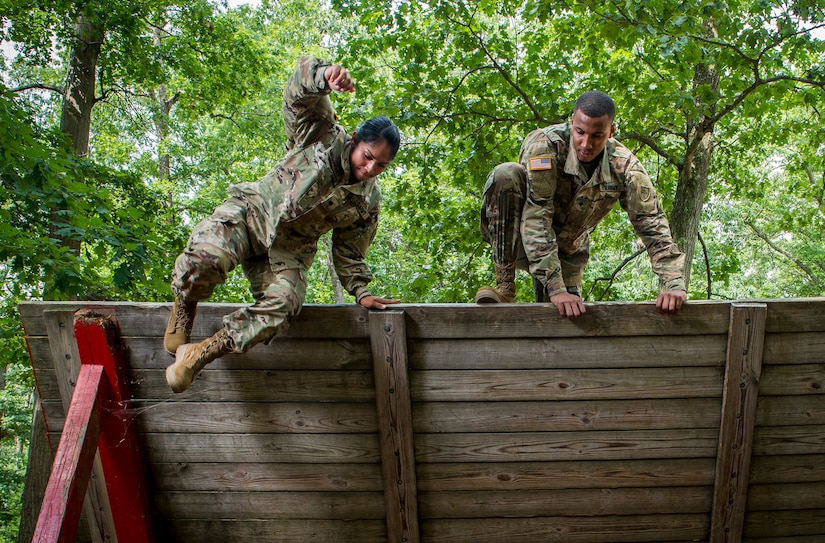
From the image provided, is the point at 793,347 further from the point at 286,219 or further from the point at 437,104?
the point at 437,104

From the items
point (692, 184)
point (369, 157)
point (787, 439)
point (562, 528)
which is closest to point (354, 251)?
point (369, 157)

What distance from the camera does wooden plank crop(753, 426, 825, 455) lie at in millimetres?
2816

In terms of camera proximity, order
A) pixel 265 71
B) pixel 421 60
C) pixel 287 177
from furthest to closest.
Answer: pixel 265 71 → pixel 421 60 → pixel 287 177

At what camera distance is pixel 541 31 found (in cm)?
727

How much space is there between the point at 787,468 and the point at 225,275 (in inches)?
107

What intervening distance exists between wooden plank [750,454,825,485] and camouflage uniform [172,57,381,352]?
202cm

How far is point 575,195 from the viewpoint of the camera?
3.08 metres

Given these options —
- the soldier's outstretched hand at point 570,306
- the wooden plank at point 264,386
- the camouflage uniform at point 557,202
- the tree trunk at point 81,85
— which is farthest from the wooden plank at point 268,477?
the tree trunk at point 81,85

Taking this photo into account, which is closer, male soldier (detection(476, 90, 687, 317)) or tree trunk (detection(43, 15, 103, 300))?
male soldier (detection(476, 90, 687, 317))

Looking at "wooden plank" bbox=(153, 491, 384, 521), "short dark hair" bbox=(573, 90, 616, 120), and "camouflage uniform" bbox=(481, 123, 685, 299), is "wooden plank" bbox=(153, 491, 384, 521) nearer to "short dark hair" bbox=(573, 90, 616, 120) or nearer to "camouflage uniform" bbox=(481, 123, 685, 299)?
"camouflage uniform" bbox=(481, 123, 685, 299)

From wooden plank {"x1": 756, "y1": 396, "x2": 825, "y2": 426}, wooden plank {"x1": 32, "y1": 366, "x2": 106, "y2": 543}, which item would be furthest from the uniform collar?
wooden plank {"x1": 32, "y1": 366, "x2": 106, "y2": 543}

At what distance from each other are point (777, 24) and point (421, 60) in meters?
3.54

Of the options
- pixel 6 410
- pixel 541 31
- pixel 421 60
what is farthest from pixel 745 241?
pixel 6 410

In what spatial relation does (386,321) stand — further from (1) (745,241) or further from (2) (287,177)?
(1) (745,241)
